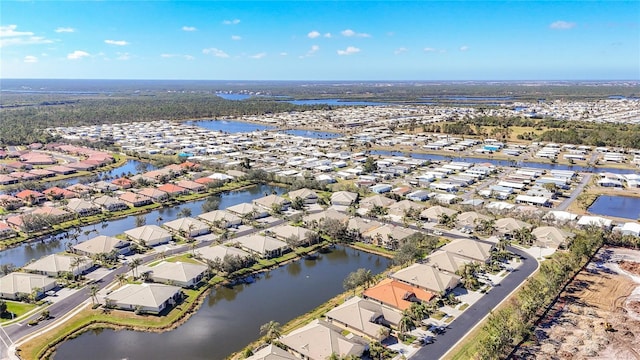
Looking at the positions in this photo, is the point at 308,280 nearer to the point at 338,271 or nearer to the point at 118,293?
the point at 338,271

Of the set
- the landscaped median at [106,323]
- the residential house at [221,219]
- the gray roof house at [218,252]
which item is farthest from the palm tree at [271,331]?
the residential house at [221,219]

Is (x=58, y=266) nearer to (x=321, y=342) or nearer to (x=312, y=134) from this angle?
(x=321, y=342)

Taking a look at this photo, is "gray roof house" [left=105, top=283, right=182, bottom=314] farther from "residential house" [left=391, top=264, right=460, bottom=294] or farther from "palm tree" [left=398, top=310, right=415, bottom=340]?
"residential house" [left=391, top=264, right=460, bottom=294]

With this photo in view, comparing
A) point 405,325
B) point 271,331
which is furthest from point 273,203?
point 405,325

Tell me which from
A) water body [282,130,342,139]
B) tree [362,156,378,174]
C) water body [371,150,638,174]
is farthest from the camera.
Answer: water body [282,130,342,139]

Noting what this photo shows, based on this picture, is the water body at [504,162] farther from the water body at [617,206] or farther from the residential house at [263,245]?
the residential house at [263,245]

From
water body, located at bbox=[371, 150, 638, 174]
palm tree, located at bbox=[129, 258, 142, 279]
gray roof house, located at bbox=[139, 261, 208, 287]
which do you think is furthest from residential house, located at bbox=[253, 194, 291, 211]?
water body, located at bbox=[371, 150, 638, 174]
